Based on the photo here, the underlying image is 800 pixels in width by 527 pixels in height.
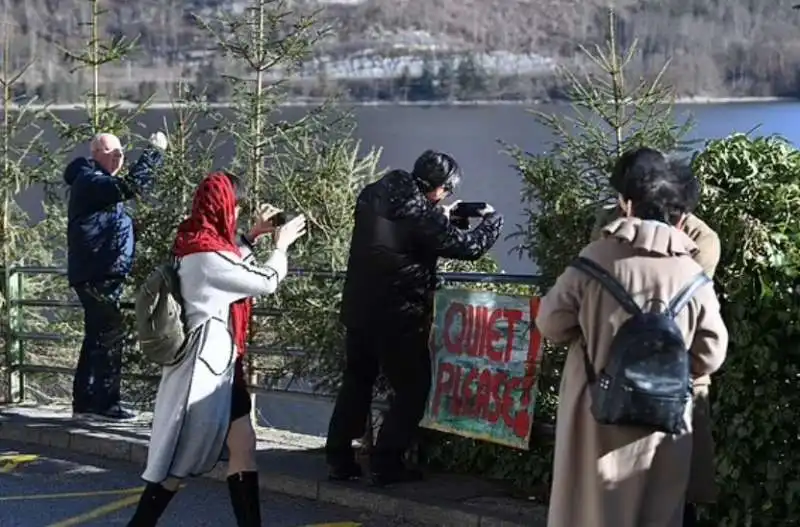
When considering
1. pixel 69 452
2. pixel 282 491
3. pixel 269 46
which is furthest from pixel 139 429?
pixel 269 46

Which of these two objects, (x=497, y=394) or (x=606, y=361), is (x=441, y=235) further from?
(x=606, y=361)

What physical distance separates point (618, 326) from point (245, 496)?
6.95ft

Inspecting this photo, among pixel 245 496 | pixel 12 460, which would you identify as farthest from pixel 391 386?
pixel 12 460

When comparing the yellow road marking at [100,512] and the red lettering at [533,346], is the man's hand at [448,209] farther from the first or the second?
the yellow road marking at [100,512]

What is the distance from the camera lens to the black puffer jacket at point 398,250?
246 inches

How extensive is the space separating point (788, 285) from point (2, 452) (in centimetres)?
540

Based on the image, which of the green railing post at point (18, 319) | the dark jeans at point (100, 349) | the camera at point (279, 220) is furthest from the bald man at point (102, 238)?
the camera at point (279, 220)

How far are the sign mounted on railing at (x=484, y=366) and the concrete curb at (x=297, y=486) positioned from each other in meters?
0.44

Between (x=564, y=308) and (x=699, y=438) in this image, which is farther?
(x=699, y=438)

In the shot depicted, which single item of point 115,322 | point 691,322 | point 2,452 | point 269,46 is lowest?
point 2,452

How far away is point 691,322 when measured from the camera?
434 centimetres

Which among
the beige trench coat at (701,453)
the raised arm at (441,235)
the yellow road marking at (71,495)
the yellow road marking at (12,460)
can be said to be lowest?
the yellow road marking at (12,460)

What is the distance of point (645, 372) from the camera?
4.20 m

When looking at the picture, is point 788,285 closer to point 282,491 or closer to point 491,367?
point 491,367
